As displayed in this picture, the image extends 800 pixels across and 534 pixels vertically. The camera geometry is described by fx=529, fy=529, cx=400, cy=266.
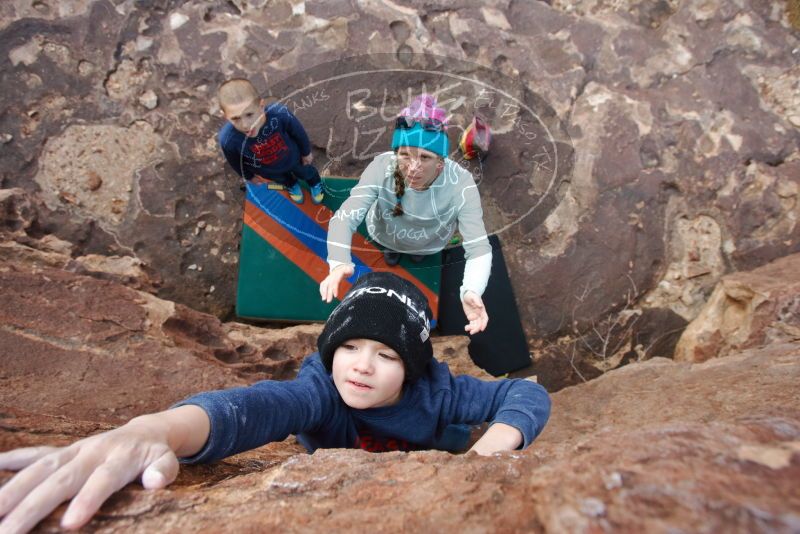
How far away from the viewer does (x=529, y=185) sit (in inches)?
96.2

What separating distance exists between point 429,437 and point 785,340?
1649 millimetres

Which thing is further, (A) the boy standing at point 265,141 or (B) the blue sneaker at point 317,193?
(B) the blue sneaker at point 317,193

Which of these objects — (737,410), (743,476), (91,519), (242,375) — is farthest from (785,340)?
(91,519)

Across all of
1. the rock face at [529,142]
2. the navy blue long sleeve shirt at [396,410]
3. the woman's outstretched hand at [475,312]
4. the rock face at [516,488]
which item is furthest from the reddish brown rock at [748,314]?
the rock face at [516,488]

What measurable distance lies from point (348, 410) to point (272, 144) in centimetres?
136

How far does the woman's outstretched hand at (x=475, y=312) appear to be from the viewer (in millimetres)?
2053

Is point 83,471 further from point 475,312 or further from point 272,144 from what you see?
point 272,144

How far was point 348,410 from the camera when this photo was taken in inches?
62.2

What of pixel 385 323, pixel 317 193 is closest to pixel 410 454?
pixel 385 323

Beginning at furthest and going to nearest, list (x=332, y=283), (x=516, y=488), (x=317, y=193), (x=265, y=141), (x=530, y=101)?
(x=530, y=101)
(x=317, y=193)
(x=265, y=141)
(x=332, y=283)
(x=516, y=488)

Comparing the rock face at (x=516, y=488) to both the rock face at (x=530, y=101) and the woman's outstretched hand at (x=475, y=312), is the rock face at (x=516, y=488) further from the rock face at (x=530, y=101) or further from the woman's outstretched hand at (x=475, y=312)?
the rock face at (x=530, y=101)

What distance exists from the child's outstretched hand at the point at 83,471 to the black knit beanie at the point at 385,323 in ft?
1.76

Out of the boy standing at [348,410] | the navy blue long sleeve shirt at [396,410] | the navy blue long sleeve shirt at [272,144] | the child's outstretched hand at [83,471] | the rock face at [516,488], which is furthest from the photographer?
the navy blue long sleeve shirt at [272,144]

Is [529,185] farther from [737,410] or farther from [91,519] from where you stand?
[91,519]
